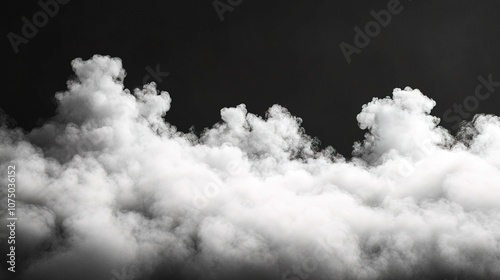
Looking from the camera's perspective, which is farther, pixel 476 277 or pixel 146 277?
pixel 476 277

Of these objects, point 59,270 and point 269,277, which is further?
point 269,277

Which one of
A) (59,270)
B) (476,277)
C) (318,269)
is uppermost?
(59,270)

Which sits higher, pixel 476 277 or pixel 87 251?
pixel 87 251

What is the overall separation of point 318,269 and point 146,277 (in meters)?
42.4

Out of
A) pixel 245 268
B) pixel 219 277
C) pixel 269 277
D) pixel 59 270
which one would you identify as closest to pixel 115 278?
pixel 59 270

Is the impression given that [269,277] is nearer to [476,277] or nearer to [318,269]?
[318,269]

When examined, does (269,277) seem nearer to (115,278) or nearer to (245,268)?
(245,268)

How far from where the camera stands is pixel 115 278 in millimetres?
88000

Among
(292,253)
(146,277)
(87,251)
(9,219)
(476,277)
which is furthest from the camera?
(292,253)

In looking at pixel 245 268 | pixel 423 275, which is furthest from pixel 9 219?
pixel 423 275

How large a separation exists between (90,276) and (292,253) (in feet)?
170

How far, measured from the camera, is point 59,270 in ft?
273

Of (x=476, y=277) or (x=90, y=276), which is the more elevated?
(x=90, y=276)

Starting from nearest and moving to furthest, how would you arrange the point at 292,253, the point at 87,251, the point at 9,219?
the point at 9,219 → the point at 87,251 → the point at 292,253
